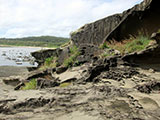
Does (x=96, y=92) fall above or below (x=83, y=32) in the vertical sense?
A: below

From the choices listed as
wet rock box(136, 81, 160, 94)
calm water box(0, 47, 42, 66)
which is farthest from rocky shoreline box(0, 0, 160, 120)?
calm water box(0, 47, 42, 66)

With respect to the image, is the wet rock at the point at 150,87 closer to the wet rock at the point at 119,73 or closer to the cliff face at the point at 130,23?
the wet rock at the point at 119,73

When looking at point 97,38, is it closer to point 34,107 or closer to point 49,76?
point 49,76

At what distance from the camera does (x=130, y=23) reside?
7.64 m

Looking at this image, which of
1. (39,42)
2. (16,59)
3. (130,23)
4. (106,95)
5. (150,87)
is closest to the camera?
(106,95)

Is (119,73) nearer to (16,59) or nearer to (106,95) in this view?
(106,95)

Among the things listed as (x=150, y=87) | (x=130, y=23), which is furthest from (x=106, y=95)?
(x=130, y=23)

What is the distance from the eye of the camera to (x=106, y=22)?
9.23m

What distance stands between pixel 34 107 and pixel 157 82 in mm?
3295

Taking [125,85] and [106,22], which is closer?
[125,85]

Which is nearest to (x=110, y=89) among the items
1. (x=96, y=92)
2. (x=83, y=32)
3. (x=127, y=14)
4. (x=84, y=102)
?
(x=96, y=92)

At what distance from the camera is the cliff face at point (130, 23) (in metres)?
6.75

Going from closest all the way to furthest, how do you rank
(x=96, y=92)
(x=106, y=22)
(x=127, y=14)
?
(x=96, y=92) → (x=127, y=14) → (x=106, y=22)

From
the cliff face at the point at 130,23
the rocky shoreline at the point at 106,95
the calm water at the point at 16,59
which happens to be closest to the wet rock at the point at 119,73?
the rocky shoreline at the point at 106,95
